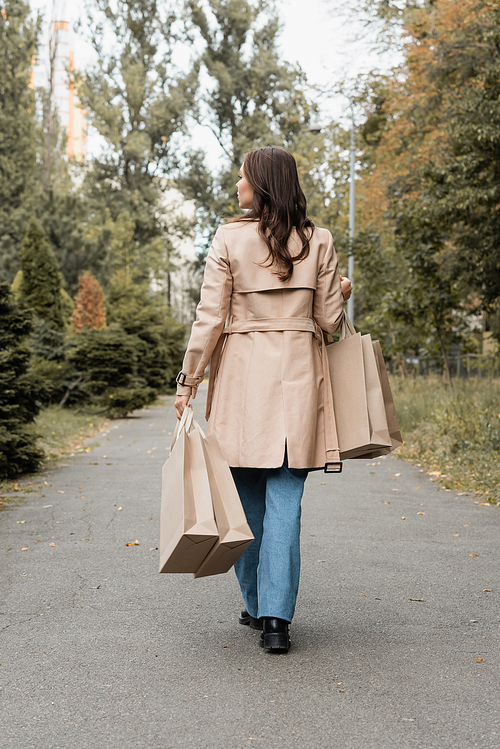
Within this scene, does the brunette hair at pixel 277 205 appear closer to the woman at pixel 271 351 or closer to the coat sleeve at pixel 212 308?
the woman at pixel 271 351

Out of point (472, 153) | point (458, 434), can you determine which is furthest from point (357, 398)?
point (472, 153)

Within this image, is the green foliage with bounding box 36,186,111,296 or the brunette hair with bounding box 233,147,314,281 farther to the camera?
the green foliage with bounding box 36,186,111,296

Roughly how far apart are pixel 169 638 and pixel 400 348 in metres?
13.5

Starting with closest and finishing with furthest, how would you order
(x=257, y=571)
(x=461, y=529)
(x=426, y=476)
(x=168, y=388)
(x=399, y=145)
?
1. (x=257, y=571)
2. (x=461, y=529)
3. (x=426, y=476)
4. (x=399, y=145)
5. (x=168, y=388)

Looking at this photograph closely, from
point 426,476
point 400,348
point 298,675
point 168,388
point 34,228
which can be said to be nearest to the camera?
point 298,675

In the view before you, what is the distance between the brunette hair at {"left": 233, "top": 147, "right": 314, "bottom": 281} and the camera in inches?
147

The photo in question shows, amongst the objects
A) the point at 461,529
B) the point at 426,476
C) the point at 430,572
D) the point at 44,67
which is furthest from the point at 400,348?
the point at 44,67

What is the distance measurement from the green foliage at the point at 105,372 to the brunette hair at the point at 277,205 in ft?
47.3

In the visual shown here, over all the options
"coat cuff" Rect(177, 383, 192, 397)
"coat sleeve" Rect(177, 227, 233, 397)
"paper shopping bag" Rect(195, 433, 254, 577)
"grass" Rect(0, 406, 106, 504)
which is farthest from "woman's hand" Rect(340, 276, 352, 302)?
"grass" Rect(0, 406, 106, 504)

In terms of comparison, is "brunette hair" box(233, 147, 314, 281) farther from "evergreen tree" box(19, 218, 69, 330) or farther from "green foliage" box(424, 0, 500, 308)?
"evergreen tree" box(19, 218, 69, 330)

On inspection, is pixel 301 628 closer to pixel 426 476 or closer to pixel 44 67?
pixel 426 476

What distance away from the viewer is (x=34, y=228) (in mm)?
23000

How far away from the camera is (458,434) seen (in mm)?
10805

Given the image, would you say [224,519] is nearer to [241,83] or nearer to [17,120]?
[17,120]
